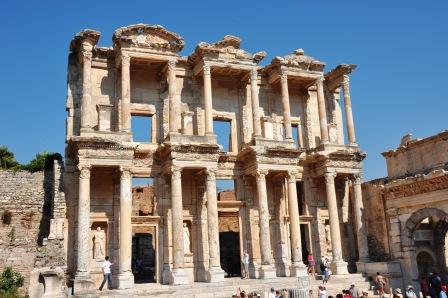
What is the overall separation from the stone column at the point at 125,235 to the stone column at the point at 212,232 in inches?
133

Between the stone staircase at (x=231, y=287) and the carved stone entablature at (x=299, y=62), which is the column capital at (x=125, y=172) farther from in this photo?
the carved stone entablature at (x=299, y=62)

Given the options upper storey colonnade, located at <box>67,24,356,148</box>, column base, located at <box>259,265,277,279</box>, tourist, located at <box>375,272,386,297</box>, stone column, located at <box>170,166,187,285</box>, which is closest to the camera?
stone column, located at <box>170,166,187,285</box>

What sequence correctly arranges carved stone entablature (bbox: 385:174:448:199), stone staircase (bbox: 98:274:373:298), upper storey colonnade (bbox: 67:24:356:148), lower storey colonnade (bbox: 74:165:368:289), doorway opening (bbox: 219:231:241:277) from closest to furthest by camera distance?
1. stone staircase (bbox: 98:274:373:298)
2. lower storey colonnade (bbox: 74:165:368:289)
3. carved stone entablature (bbox: 385:174:448:199)
4. upper storey colonnade (bbox: 67:24:356:148)
5. doorway opening (bbox: 219:231:241:277)

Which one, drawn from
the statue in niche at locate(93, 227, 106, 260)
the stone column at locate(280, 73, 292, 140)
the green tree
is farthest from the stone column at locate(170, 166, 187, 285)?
the green tree

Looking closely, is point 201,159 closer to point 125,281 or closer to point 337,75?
point 125,281

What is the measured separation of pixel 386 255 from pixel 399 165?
4.55 metres

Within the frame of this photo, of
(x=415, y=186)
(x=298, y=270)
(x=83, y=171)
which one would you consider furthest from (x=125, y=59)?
(x=415, y=186)

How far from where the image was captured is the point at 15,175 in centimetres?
2309

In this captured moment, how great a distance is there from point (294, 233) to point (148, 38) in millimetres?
11031

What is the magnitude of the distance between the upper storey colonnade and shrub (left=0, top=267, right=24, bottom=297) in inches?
237

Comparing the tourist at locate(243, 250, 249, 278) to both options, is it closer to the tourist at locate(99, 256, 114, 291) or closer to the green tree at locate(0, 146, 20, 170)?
the tourist at locate(99, 256, 114, 291)

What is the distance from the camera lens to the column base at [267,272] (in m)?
21.3

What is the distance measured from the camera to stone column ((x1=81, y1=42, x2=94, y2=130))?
20.4 meters

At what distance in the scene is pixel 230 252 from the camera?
27.9m
